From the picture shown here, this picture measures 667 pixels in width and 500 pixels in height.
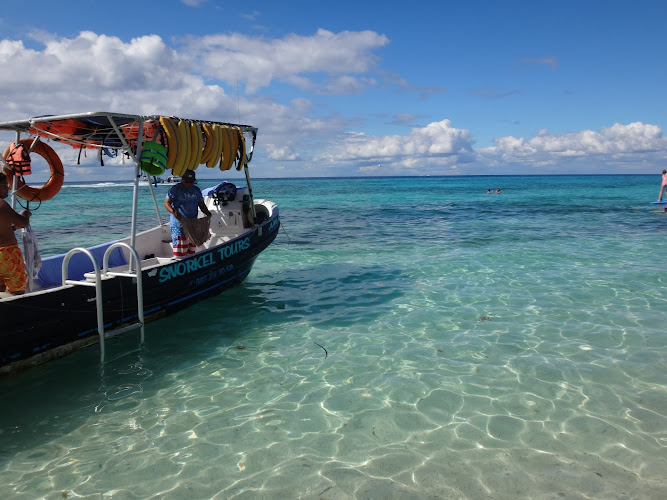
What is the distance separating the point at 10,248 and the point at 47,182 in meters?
1.62

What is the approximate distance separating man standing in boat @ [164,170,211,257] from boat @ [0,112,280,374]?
0.56 m

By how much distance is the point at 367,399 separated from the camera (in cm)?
535

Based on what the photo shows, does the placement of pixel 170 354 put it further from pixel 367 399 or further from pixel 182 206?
pixel 367 399

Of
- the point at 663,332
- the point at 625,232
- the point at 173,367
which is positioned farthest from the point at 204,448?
the point at 625,232

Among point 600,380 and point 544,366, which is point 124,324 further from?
point 600,380

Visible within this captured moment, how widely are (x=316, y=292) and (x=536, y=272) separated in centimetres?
543

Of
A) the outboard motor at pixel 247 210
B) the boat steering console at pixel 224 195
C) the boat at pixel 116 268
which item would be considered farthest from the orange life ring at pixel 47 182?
the outboard motor at pixel 247 210

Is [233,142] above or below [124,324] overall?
above

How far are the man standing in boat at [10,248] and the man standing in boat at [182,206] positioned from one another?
249 cm

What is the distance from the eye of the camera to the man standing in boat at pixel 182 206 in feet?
27.1

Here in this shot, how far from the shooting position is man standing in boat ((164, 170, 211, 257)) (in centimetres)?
826

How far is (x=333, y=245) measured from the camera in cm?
1595

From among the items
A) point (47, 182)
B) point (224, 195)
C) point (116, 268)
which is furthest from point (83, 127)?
point (224, 195)

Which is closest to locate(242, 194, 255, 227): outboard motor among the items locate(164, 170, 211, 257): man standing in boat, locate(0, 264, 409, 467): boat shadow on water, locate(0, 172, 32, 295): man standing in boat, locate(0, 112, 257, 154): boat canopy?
locate(0, 264, 409, 467): boat shadow on water
